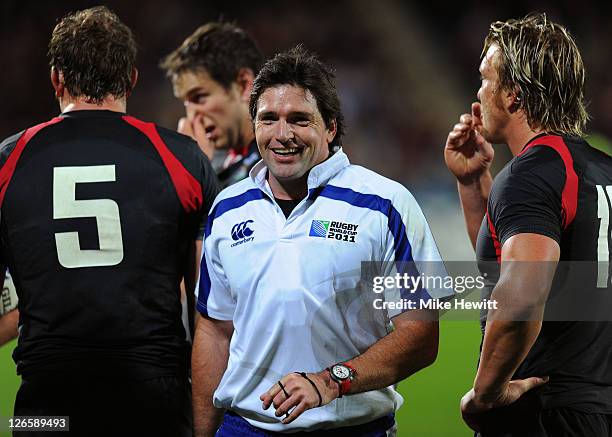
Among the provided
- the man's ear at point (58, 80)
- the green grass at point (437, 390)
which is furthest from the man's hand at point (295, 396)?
the green grass at point (437, 390)

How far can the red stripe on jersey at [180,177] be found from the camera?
319 cm

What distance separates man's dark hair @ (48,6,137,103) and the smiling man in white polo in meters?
0.62

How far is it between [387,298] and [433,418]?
335 centimetres

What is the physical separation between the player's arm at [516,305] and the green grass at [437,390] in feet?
9.82

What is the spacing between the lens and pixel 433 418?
5.87 meters

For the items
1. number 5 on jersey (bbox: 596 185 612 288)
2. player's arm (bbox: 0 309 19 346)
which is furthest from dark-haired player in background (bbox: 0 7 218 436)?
number 5 on jersey (bbox: 596 185 612 288)

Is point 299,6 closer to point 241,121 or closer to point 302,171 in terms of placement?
point 241,121

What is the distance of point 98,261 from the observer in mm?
3092

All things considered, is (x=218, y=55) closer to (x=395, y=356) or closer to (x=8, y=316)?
(x=8, y=316)

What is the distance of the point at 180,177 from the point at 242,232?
416 millimetres

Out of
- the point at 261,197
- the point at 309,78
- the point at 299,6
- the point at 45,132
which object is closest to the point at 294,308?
the point at 261,197

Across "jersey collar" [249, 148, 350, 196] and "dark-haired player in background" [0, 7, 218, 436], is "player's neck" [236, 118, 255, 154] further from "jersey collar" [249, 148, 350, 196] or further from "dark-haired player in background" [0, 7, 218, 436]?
"jersey collar" [249, 148, 350, 196]

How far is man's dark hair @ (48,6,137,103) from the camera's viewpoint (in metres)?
3.25

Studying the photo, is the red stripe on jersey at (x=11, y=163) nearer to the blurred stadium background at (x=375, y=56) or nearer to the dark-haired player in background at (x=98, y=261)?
the dark-haired player in background at (x=98, y=261)
